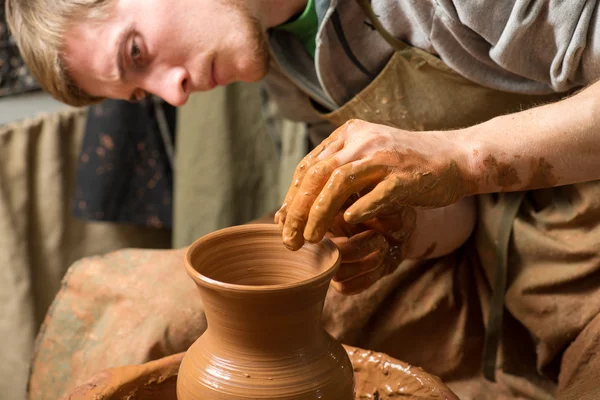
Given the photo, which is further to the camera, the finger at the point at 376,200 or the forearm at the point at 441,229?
the forearm at the point at 441,229

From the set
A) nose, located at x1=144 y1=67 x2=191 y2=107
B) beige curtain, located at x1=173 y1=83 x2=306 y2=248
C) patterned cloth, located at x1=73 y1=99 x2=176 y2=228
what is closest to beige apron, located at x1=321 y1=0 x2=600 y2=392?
nose, located at x1=144 y1=67 x2=191 y2=107

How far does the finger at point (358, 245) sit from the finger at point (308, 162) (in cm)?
16

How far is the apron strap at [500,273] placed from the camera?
1348 mm

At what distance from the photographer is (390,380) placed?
110 cm

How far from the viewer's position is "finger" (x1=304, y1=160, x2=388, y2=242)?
920 millimetres

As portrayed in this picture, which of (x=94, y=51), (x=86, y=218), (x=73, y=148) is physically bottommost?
(x=86, y=218)

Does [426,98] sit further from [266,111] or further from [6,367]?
[6,367]

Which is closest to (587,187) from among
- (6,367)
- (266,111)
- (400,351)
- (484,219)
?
(484,219)

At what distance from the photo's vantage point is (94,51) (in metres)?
1.40

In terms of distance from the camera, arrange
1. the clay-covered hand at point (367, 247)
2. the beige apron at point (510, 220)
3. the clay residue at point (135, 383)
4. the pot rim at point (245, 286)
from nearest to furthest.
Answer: the pot rim at point (245, 286), the clay residue at point (135, 383), the clay-covered hand at point (367, 247), the beige apron at point (510, 220)

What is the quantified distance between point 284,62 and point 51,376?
0.74 metres

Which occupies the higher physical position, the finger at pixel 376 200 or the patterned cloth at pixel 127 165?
the finger at pixel 376 200

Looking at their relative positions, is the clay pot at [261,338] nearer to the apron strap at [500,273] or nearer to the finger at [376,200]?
the finger at [376,200]

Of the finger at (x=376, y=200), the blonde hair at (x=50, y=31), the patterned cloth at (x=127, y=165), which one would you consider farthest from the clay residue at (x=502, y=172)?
the patterned cloth at (x=127, y=165)
